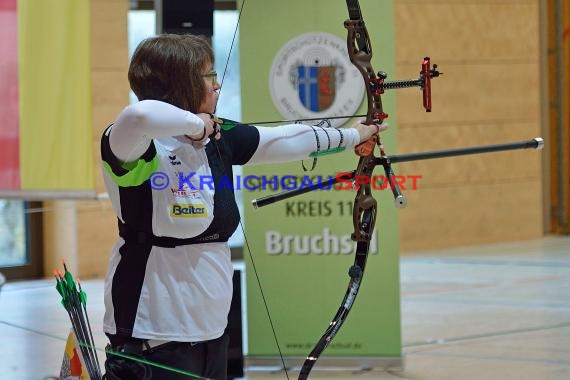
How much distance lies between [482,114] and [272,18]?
3.89 m

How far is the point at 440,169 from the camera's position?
658 centimetres

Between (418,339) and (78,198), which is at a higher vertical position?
(78,198)

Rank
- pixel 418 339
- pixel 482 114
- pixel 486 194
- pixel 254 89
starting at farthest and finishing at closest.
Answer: pixel 482 114
pixel 486 194
pixel 418 339
pixel 254 89

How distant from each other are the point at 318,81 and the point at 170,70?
2.68 ft

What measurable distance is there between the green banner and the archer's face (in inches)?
28.2

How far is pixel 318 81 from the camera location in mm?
2441

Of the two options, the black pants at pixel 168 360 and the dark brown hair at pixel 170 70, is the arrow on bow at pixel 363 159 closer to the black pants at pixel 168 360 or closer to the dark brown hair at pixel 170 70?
the black pants at pixel 168 360

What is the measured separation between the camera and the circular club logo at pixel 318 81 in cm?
223

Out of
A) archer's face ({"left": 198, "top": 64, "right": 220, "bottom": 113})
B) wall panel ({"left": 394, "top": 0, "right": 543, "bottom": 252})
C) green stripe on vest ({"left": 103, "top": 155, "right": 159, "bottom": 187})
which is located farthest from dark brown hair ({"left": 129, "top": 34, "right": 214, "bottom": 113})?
wall panel ({"left": 394, "top": 0, "right": 543, "bottom": 252})

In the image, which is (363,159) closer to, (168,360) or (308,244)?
(168,360)

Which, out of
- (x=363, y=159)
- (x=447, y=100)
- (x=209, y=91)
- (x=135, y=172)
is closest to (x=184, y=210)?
(x=135, y=172)

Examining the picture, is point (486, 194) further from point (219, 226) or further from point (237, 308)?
point (219, 226)

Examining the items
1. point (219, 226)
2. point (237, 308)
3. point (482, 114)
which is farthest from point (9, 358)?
point (482, 114)

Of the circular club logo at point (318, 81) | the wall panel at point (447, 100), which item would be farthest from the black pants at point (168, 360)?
the wall panel at point (447, 100)
